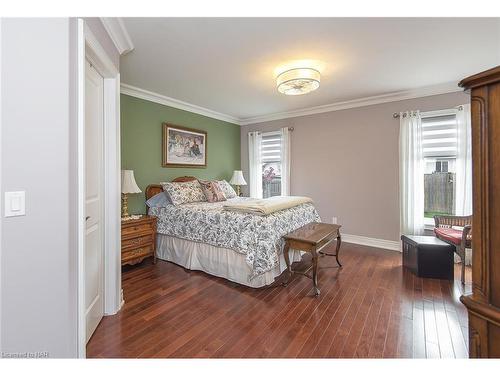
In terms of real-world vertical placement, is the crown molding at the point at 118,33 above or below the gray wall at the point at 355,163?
above

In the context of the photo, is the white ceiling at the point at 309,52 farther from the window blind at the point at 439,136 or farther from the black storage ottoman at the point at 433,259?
the black storage ottoman at the point at 433,259

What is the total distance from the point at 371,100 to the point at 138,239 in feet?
13.4

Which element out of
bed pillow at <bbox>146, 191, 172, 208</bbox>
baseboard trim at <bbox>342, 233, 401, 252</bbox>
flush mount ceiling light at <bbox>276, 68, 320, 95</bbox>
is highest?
flush mount ceiling light at <bbox>276, 68, 320, 95</bbox>

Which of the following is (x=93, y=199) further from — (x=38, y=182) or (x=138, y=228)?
(x=138, y=228)

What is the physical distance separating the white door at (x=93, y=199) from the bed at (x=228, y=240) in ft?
3.73

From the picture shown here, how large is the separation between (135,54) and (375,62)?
8.54 feet

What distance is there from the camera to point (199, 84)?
328cm

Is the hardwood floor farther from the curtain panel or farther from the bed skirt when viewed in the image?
the curtain panel

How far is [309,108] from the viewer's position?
441 cm

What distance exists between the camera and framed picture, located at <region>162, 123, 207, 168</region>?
393 centimetres

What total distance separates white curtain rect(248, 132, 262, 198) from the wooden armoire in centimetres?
447

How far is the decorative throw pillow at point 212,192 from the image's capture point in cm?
381

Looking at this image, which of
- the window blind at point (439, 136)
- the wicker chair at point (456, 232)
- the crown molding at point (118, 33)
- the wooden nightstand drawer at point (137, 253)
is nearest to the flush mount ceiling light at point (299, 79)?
the crown molding at point (118, 33)

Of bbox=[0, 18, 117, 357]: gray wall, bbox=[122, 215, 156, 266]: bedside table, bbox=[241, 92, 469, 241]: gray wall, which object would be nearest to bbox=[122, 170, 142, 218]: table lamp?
bbox=[122, 215, 156, 266]: bedside table
